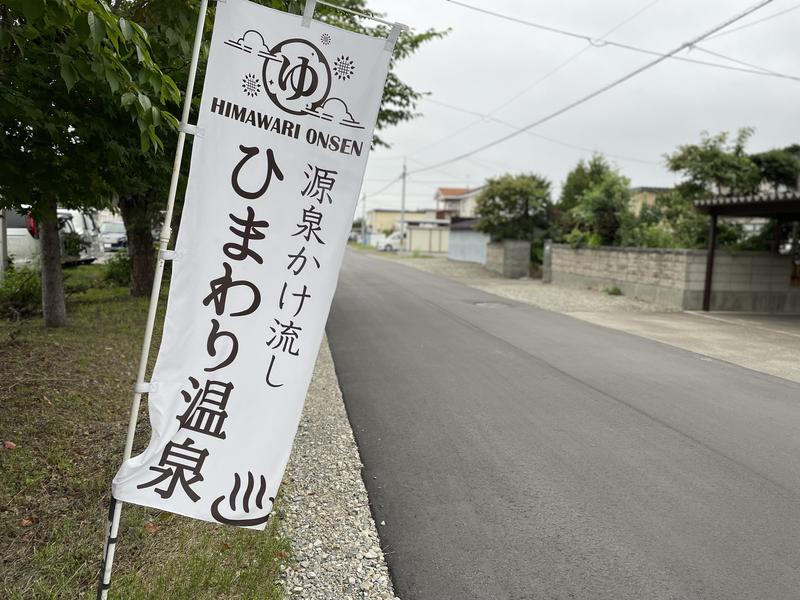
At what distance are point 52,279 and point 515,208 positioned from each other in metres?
21.6

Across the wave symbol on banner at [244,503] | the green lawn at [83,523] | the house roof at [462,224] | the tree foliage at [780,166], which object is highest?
the tree foliage at [780,166]

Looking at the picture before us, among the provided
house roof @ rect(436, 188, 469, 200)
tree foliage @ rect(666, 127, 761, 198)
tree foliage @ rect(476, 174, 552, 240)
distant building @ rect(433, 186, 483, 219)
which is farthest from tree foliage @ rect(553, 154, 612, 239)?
house roof @ rect(436, 188, 469, 200)

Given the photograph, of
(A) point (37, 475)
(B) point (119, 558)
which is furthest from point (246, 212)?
(A) point (37, 475)

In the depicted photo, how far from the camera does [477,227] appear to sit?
91.1 feet

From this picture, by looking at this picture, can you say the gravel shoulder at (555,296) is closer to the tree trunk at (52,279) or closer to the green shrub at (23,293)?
the tree trunk at (52,279)

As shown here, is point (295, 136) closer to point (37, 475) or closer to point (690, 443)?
point (37, 475)

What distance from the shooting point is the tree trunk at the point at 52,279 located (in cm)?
810

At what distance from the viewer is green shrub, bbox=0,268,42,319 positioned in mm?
9812

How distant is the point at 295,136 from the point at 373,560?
225 cm

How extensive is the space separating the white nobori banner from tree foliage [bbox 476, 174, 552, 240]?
2461cm

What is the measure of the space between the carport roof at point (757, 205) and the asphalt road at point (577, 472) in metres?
5.47

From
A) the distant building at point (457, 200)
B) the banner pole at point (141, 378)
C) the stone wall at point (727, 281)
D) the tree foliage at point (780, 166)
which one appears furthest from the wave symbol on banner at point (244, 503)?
the distant building at point (457, 200)

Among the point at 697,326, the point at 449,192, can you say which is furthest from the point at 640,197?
the point at 449,192

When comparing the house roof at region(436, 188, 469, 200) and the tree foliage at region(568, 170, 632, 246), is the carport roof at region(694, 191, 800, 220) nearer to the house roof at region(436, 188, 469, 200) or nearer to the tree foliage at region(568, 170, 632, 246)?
the tree foliage at region(568, 170, 632, 246)
